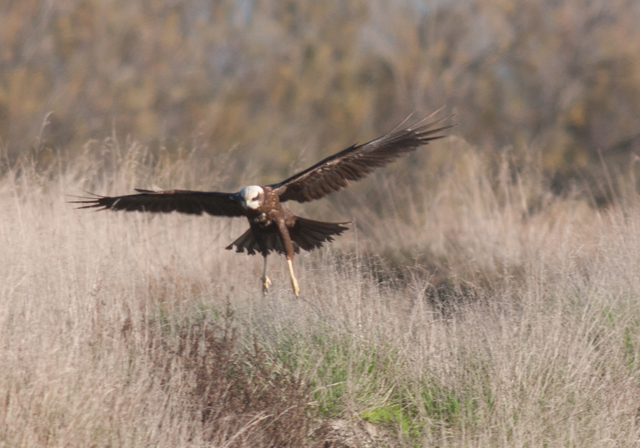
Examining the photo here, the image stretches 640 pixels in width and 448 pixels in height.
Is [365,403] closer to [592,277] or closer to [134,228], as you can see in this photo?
[592,277]

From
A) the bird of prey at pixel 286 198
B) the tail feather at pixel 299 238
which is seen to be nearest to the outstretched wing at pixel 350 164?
the bird of prey at pixel 286 198

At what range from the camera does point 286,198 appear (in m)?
5.91

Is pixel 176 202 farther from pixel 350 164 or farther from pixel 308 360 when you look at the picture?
pixel 308 360

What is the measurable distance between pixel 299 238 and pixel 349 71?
9.59 metres

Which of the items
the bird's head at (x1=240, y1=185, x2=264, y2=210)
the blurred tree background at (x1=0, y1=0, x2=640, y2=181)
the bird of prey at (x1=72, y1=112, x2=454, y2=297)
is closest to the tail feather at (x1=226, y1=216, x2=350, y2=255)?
the bird of prey at (x1=72, y1=112, x2=454, y2=297)

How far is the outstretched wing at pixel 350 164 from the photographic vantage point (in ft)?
17.7

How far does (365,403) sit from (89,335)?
1664mm

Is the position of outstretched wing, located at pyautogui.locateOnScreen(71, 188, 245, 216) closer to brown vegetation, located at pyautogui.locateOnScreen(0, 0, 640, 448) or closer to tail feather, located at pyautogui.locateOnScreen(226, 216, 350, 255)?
tail feather, located at pyautogui.locateOnScreen(226, 216, 350, 255)

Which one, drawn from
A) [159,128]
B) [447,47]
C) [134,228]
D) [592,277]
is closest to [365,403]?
[592,277]

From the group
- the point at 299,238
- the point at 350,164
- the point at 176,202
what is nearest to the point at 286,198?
the point at 299,238

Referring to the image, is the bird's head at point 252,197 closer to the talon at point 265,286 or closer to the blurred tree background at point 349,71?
the talon at point 265,286

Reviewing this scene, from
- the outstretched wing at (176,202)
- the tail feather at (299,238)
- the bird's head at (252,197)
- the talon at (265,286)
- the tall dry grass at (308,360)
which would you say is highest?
the outstretched wing at (176,202)

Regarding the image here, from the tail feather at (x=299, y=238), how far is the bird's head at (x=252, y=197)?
474 millimetres

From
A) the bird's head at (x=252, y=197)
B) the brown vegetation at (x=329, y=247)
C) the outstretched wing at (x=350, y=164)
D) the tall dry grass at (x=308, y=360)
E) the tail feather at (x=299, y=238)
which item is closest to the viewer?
the tall dry grass at (x=308, y=360)
